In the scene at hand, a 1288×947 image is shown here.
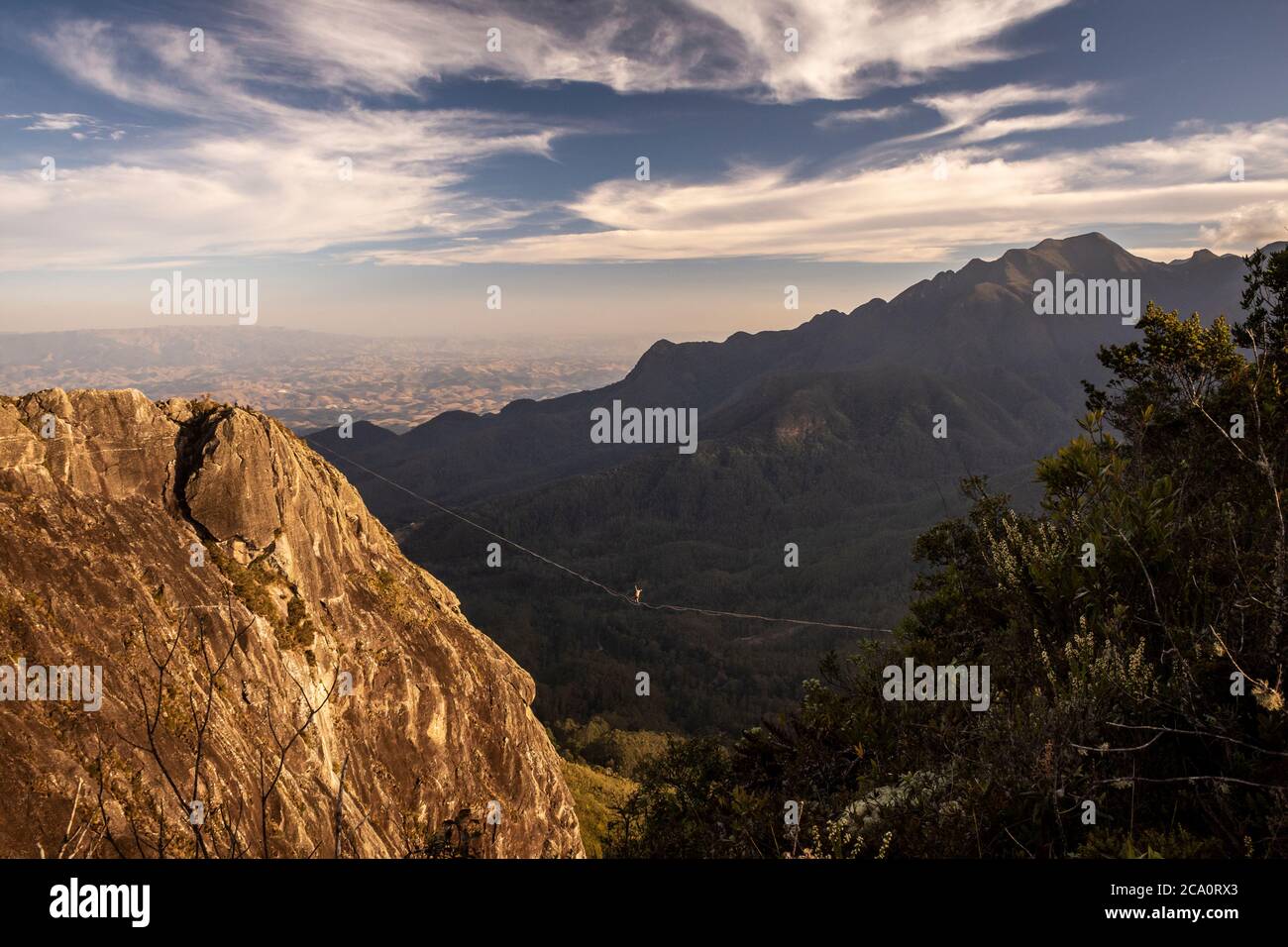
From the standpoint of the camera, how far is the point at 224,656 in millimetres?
10109

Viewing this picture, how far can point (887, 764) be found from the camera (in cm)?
1039

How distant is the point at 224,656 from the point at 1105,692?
12309 mm

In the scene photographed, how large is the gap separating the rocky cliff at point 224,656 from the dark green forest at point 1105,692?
6.35 meters

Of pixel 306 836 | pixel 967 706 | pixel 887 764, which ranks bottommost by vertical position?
pixel 306 836

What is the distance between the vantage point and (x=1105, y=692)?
272 inches

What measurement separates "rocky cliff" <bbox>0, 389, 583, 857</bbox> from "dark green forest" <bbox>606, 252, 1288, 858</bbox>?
635 centimetres

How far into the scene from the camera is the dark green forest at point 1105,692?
640 centimetres

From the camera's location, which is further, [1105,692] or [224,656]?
[224,656]

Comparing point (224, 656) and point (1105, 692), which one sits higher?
point (1105, 692)
